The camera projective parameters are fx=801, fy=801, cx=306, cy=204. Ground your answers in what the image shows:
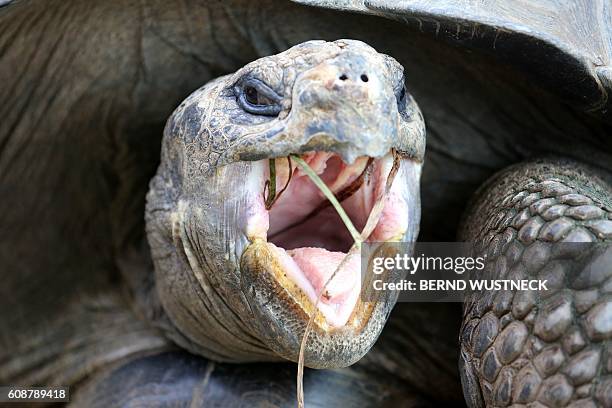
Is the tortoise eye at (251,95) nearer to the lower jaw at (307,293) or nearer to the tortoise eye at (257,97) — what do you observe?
the tortoise eye at (257,97)

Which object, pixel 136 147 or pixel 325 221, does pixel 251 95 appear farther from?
pixel 136 147

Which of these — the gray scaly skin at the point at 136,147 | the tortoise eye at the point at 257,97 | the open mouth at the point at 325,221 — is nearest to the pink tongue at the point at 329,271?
the open mouth at the point at 325,221

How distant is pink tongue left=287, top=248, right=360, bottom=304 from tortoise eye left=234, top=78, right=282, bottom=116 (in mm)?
360

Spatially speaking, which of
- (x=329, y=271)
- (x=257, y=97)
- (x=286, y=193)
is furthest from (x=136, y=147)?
(x=329, y=271)

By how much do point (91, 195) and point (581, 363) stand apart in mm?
1864

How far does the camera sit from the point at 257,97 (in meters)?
2.03

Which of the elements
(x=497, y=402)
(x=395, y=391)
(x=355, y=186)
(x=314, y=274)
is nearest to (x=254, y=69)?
(x=355, y=186)

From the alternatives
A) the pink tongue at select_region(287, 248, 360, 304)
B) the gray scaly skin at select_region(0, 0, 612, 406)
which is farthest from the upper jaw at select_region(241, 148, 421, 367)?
the gray scaly skin at select_region(0, 0, 612, 406)

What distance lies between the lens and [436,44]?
8.27 feet

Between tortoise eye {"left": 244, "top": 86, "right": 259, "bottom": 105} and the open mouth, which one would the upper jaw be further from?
tortoise eye {"left": 244, "top": 86, "right": 259, "bottom": 105}

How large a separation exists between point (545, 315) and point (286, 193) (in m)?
0.77

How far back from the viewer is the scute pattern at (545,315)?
5.72ft

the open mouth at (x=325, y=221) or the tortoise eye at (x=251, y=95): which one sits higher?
the tortoise eye at (x=251, y=95)

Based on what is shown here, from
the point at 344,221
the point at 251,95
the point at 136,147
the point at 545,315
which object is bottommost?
the point at 136,147
